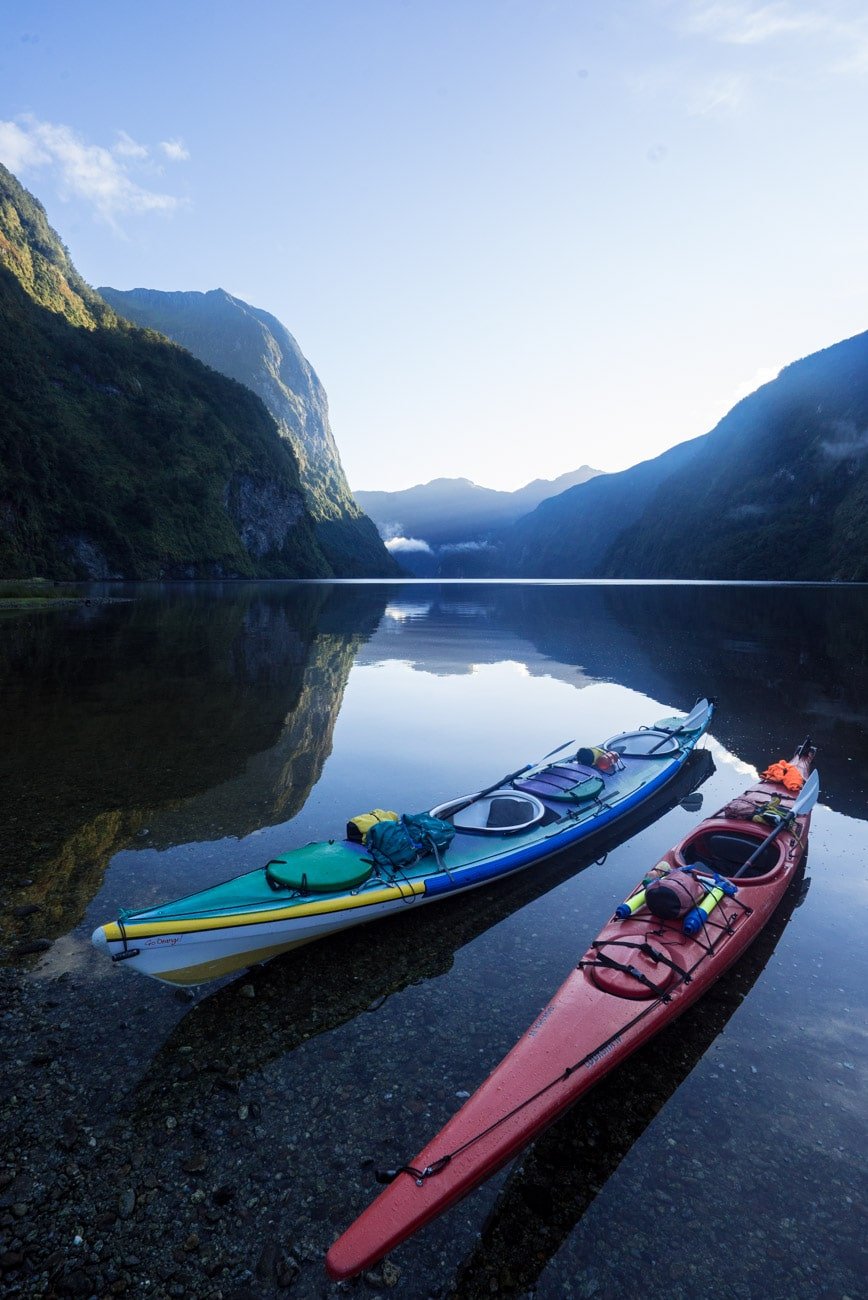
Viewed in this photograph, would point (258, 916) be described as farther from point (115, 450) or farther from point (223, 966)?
point (115, 450)

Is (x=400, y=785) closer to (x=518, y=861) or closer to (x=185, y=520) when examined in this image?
(x=518, y=861)

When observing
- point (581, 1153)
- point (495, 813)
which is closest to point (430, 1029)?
point (581, 1153)

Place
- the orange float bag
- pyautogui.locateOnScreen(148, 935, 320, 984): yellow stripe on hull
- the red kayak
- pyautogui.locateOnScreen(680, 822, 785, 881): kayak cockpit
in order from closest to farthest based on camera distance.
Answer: the red kayak → pyautogui.locateOnScreen(148, 935, 320, 984): yellow stripe on hull → pyautogui.locateOnScreen(680, 822, 785, 881): kayak cockpit → the orange float bag

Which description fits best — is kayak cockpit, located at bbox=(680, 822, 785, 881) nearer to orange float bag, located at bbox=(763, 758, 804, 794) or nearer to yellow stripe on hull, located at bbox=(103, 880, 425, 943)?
orange float bag, located at bbox=(763, 758, 804, 794)

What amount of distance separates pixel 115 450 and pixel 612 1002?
146044 mm

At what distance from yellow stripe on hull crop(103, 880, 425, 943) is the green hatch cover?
0.20 m

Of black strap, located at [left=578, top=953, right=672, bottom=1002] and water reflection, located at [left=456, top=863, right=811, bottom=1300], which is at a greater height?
black strap, located at [left=578, top=953, right=672, bottom=1002]

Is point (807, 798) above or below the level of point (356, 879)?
below

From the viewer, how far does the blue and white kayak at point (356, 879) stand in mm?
6969

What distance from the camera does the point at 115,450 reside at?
127188 mm

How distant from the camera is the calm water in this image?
482cm

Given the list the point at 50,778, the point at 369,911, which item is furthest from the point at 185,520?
the point at 369,911

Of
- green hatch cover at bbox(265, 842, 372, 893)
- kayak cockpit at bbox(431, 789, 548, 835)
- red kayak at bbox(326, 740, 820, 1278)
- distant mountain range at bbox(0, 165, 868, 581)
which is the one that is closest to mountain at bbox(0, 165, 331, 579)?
distant mountain range at bbox(0, 165, 868, 581)

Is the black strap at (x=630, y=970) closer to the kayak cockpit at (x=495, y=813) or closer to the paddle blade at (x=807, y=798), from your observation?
the kayak cockpit at (x=495, y=813)
